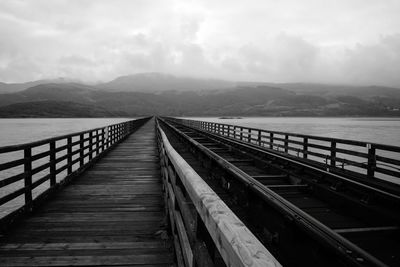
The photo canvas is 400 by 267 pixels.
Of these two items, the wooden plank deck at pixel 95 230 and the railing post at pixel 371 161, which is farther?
the railing post at pixel 371 161

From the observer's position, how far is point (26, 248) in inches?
163

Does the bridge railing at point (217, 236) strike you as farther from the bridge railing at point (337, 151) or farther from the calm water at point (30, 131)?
the calm water at point (30, 131)

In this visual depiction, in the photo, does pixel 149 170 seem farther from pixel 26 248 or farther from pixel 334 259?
pixel 334 259

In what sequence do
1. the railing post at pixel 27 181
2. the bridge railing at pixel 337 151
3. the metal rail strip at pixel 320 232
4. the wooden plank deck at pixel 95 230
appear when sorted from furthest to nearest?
the bridge railing at pixel 337 151
the railing post at pixel 27 181
the wooden plank deck at pixel 95 230
the metal rail strip at pixel 320 232

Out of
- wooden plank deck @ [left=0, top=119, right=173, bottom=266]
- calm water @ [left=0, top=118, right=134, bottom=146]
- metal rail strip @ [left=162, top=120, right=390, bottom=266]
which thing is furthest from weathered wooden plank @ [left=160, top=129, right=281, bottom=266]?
calm water @ [left=0, top=118, right=134, bottom=146]

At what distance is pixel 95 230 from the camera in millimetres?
4840

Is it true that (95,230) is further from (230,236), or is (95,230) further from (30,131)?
(30,131)

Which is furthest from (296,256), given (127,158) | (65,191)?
(127,158)

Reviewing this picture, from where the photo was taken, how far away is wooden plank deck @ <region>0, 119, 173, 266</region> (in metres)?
3.89

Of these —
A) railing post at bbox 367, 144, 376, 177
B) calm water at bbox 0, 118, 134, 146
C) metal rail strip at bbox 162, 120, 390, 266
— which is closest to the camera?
metal rail strip at bbox 162, 120, 390, 266

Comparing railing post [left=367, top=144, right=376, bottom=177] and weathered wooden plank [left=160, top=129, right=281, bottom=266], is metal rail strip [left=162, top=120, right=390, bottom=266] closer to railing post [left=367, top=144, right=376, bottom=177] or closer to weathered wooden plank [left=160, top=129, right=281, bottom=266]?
weathered wooden plank [left=160, top=129, right=281, bottom=266]

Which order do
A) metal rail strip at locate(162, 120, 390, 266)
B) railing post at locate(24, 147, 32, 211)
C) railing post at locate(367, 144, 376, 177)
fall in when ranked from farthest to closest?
railing post at locate(367, 144, 376, 177) < railing post at locate(24, 147, 32, 211) < metal rail strip at locate(162, 120, 390, 266)

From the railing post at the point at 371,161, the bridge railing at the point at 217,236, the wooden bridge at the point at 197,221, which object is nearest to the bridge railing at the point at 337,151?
the railing post at the point at 371,161

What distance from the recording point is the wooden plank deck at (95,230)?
3.89 meters
